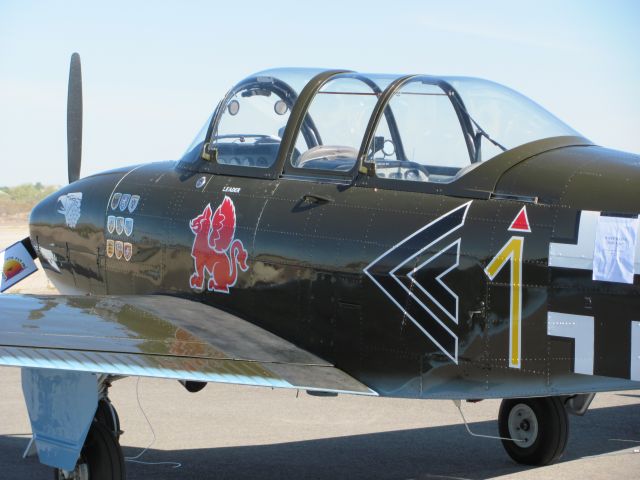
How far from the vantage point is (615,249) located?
6.10 m

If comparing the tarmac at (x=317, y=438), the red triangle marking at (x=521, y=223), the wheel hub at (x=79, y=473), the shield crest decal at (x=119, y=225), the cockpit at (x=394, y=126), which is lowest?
the tarmac at (x=317, y=438)

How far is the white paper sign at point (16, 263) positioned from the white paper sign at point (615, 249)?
20.2 feet

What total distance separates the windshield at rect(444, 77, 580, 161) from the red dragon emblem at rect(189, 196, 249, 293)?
6.48 feet

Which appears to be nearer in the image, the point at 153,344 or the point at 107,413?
the point at 153,344

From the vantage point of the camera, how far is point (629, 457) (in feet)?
29.2

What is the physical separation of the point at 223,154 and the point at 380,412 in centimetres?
354

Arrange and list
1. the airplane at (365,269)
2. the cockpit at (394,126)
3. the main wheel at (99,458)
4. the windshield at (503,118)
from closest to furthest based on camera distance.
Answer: the airplane at (365,269) → the main wheel at (99,458) → the windshield at (503,118) → the cockpit at (394,126)

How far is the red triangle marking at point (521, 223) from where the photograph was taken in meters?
6.43

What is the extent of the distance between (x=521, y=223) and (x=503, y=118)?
1117mm

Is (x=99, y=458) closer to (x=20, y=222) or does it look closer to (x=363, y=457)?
(x=363, y=457)

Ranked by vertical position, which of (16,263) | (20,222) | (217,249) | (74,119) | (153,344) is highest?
(74,119)

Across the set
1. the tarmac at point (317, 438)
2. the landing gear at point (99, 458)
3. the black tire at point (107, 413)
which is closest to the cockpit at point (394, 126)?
the black tire at point (107, 413)

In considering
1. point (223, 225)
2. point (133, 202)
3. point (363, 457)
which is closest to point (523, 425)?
point (363, 457)

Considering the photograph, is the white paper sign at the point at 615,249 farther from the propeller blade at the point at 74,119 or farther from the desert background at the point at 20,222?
the desert background at the point at 20,222
